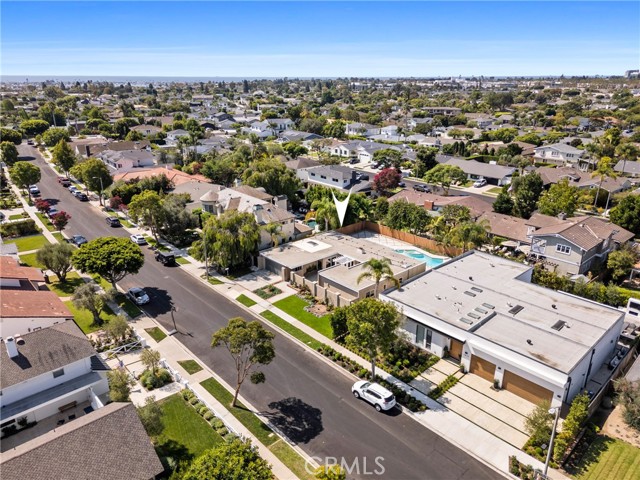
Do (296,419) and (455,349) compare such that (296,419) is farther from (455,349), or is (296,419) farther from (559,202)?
(559,202)

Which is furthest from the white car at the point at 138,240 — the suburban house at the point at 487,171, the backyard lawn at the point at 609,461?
the suburban house at the point at 487,171

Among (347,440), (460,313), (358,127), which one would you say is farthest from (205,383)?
(358,127)

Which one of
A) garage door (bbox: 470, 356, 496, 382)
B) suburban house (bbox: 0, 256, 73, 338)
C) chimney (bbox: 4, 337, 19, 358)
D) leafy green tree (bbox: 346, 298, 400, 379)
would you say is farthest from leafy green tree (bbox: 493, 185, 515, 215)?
chimney (bbox: 4, 337, 19, 358)

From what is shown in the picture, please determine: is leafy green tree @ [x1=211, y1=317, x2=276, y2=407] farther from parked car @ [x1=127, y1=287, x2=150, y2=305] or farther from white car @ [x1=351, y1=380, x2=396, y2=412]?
parked car @ [x1=127, y1=287, x2=150, y2=305]

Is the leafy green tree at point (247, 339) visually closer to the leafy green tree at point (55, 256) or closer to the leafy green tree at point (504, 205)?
the leafy green tree at point (55, 256)

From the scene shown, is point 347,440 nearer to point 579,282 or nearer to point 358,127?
point 579,282
